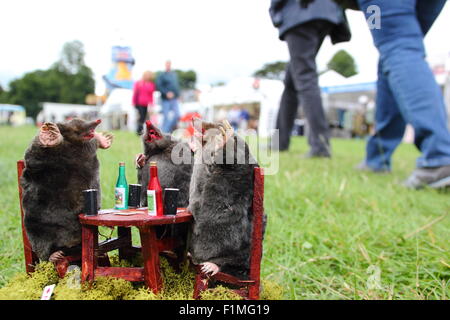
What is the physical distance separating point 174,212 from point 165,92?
7126 mm

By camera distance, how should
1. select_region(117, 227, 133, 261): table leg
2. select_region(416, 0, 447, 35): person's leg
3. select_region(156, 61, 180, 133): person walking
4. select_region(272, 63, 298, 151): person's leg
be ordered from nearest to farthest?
select_region(117, 227, 133, 261): table leg → select_region(416, 0, 447, 35): person's leg → select_region(272, 63, 298, 151): person's leg → select_region(156, 61, 180, 133): person walking

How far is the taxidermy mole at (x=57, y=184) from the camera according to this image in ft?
2.57

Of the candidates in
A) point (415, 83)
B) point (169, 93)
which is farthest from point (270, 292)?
point (169, 93)

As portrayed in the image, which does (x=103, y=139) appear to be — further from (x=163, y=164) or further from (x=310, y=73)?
(x=310, y=73)

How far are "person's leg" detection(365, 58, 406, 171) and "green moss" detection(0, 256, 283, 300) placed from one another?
8.07ft

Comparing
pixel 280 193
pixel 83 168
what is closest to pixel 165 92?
pixel 280 193

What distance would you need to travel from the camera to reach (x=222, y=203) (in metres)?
0.79

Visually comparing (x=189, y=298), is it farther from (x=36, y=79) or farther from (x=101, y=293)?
(x=36, y=79)

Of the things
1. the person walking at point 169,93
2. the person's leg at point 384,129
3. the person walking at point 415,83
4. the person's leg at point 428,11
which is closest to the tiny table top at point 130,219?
the person walking at point 415,83

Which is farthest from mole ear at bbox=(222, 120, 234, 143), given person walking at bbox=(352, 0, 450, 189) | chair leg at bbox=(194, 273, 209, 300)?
person walking at bbox=(352, 0, 450, 189)

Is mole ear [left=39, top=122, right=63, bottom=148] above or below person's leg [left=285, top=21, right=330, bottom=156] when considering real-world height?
below

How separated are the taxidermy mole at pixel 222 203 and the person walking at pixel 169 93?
6.85 metres

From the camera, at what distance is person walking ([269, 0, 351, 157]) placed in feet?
10.7
